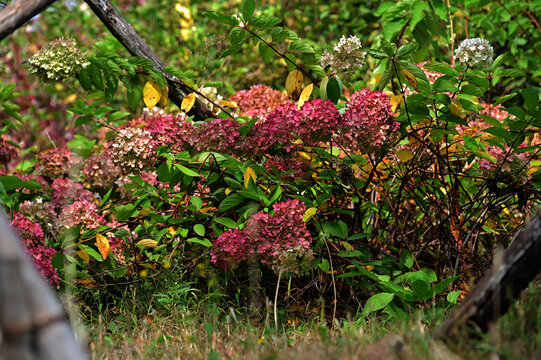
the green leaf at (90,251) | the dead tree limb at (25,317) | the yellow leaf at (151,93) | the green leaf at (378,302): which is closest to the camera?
the dead tree limb at (25,317)

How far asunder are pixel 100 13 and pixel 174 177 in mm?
1100

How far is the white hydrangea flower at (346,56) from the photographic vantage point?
239cm

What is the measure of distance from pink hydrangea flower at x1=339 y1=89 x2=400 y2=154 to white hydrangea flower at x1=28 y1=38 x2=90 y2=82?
143cm

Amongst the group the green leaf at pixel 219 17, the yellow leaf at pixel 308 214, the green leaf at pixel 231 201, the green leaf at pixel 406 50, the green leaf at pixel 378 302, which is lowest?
the green leaf at pixel 378 302

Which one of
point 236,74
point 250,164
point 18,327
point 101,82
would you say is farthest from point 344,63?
point 236,74

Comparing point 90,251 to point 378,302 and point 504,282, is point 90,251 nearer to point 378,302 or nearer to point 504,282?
point 378,302

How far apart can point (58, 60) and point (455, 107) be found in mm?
1928

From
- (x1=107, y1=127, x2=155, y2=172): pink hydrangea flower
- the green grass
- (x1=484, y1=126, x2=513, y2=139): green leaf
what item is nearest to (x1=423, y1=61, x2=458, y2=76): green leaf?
(x1=484, y1=126, x2=513, y2=139): green leaf

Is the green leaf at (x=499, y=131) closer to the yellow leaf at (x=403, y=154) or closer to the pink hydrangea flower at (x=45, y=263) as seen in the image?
the yellow leaf at (x=403, y=154)

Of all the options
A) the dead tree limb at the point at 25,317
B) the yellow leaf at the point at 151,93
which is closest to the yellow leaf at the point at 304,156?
the yellow leaf at the point at 151,93

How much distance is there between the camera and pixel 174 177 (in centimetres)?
244

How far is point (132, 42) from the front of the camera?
115 inches

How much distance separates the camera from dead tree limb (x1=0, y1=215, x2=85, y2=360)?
938 mm

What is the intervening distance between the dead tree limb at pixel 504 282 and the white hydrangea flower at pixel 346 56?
4.27 ft
